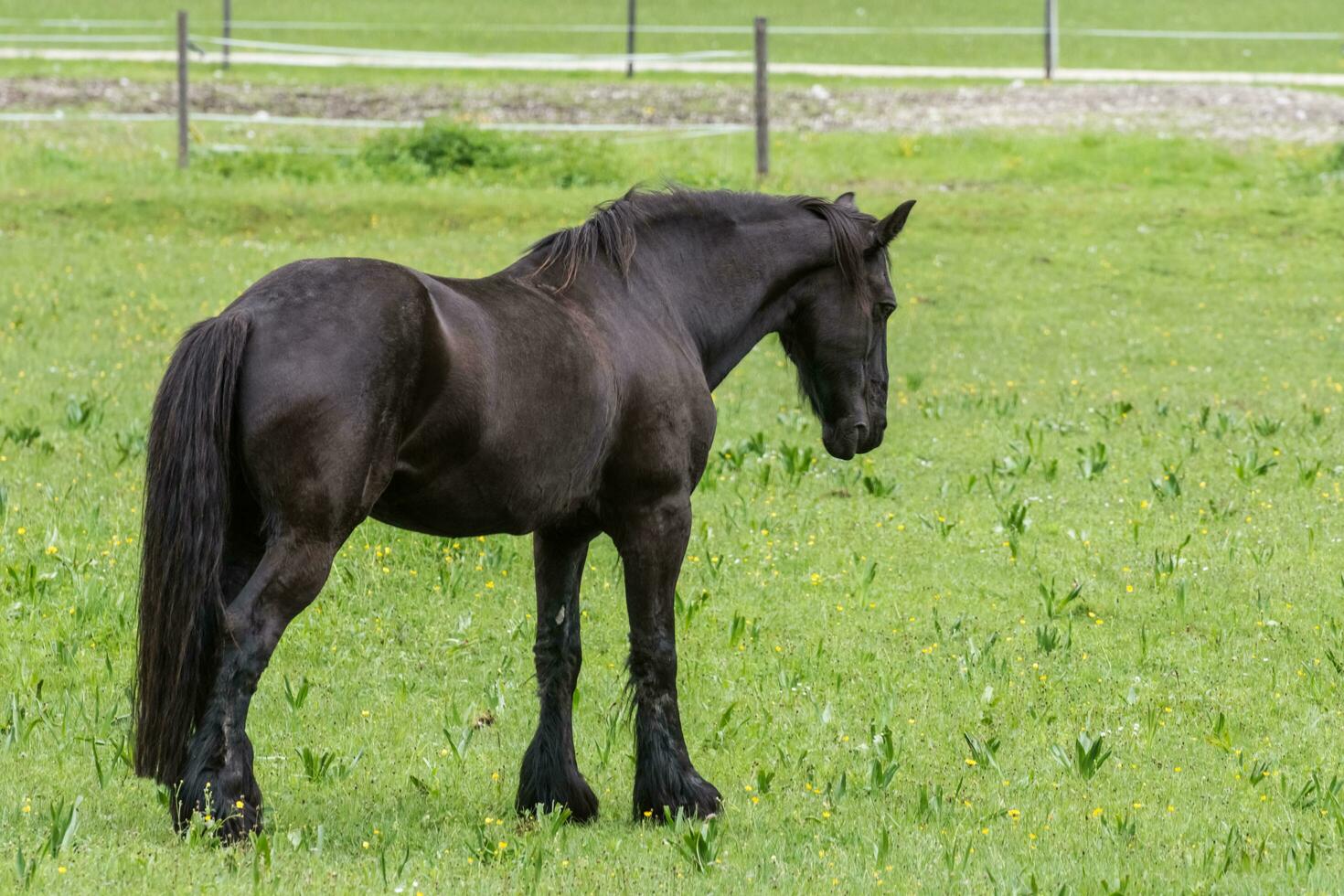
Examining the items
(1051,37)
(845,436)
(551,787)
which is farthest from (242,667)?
(1051,37)

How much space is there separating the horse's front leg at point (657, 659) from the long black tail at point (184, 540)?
1.52 metres

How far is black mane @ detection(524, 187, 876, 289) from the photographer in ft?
18.8

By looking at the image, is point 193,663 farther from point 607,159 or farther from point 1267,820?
point 607,159

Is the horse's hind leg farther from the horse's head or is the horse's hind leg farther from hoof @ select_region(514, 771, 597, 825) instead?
the horse's head

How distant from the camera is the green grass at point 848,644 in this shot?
16.8 ft

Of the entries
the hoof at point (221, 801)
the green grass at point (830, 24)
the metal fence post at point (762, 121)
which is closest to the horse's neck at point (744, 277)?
the hoof at point (221, 801)

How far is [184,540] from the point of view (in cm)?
460

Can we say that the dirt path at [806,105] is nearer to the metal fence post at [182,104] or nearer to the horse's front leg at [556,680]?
the metal fence post at [182,104]

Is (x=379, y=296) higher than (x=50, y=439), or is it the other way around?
(x=379, y=296)

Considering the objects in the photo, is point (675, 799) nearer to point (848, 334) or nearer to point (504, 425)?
point (504, 425)

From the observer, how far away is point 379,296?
4711 mm

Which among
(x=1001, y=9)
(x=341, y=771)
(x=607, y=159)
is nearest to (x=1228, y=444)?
(x=341, y=771)

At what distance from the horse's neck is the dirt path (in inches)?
719

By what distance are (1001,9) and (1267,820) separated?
39.6 m
